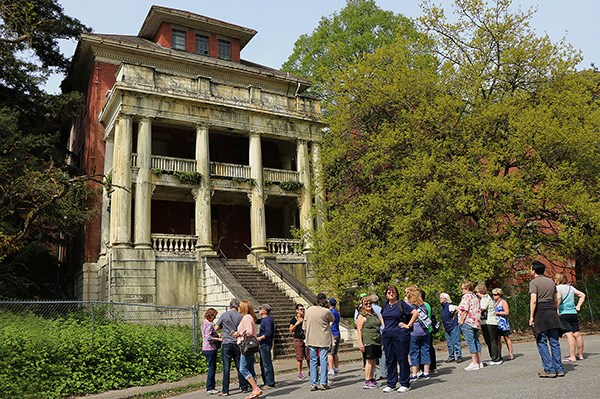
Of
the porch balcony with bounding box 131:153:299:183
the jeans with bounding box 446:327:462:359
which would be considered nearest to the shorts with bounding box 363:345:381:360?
the jeans with bounding box 446:327:462:359

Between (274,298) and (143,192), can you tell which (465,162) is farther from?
(143,192)

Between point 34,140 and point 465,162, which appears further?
point 34,140

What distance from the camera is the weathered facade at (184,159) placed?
64.3 feet

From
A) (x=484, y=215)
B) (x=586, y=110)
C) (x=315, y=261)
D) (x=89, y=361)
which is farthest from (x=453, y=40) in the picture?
(x=89, y=361)

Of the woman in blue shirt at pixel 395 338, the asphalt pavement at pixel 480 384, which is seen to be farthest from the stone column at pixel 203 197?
the woman in blue shirt at pixel 395 338

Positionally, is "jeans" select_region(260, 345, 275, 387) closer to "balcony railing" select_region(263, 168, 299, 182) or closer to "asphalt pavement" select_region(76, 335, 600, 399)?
"asphalt pavement" select_region(76, 335, 600, 399)

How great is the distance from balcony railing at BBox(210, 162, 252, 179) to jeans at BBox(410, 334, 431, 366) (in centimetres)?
1411

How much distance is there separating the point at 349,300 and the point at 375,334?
14265 millimetres

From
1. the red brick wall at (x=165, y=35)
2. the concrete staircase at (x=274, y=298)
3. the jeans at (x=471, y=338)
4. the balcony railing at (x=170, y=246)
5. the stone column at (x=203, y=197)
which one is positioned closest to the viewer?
the jeans at (x=471, y=338)

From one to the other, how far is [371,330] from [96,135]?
62.2 feet

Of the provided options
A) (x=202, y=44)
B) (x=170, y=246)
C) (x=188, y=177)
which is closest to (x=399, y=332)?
(x=170, y=246)

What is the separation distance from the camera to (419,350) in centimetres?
955

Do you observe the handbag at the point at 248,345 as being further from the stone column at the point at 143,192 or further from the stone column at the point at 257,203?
the stone column at the point at 257,203

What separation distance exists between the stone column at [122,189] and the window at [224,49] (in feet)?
32.7
